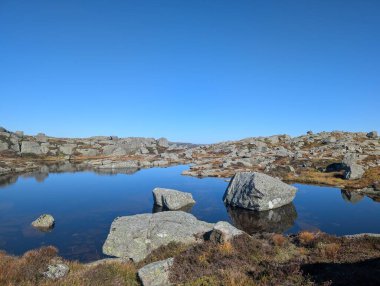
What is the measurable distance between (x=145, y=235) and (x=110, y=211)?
1930cm

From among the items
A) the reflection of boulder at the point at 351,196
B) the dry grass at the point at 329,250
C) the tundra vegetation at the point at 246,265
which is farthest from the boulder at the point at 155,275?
the reflection of boulder at the point at 351,196

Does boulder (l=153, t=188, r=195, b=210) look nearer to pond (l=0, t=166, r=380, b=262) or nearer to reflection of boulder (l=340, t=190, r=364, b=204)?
pond (l=0, t=166, r=380, b=262)

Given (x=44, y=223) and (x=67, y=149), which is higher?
(x=67, y=149)

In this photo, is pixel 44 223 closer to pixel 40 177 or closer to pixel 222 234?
pixel 222 234

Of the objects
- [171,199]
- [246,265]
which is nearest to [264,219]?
[171,199]

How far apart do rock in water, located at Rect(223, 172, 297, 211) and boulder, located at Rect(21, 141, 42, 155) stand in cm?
11087

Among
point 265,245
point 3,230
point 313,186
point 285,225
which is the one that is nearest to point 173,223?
point 265,245

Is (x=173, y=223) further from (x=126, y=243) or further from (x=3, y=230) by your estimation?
(x=3, y=230)

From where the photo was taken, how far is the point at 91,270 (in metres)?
17.5

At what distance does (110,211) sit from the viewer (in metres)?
42.8

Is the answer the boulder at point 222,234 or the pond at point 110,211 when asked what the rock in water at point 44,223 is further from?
the boulder at point 222,234

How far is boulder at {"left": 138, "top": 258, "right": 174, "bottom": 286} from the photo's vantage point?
634 inches

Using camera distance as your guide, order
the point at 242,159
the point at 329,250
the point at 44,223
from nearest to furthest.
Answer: the point at 329,250 → the point at 44,223 → the point at 242,159

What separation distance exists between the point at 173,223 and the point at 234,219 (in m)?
14.1
